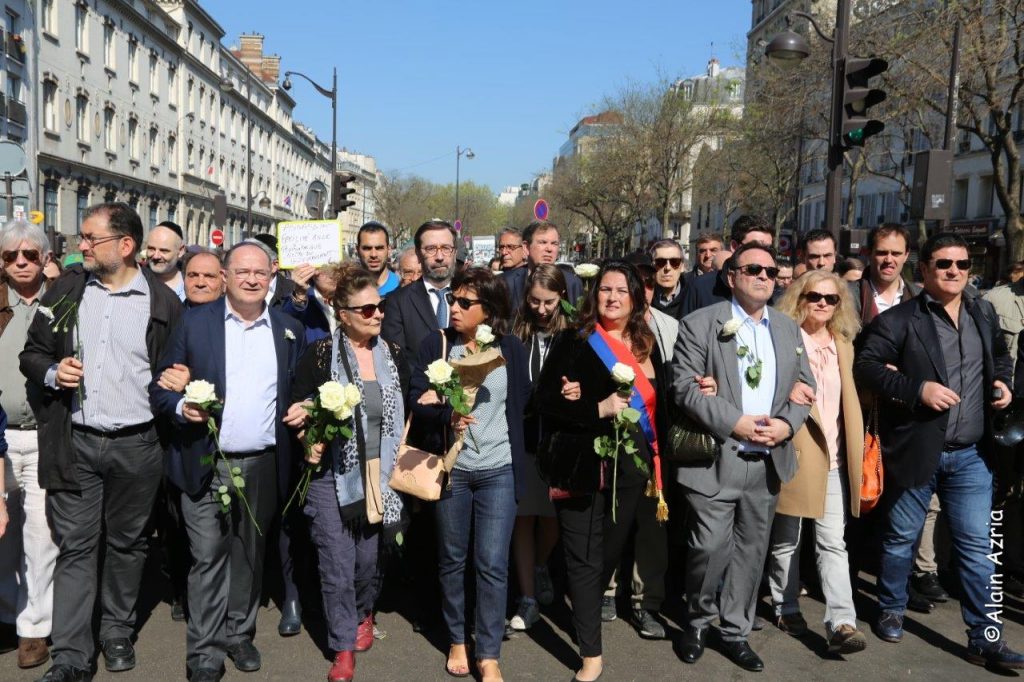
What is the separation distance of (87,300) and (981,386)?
4.85 metres

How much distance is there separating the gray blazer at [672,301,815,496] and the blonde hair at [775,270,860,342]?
0.36 metres

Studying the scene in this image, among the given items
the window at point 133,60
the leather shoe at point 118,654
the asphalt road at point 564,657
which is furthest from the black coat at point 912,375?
the window at point 133,60

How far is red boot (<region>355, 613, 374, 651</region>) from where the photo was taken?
479 cm

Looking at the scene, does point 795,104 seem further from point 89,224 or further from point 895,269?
point 89,224

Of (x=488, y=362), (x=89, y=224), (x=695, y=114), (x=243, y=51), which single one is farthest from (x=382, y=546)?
(x=243, y=51)

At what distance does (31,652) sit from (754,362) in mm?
4092

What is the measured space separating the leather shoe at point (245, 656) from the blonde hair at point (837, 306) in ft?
11.4

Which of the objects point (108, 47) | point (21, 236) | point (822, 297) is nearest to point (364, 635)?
point (21, 236)

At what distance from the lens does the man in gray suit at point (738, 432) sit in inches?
179

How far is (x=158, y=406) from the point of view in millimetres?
4246

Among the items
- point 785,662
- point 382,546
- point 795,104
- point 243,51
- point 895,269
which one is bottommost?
point 785,662

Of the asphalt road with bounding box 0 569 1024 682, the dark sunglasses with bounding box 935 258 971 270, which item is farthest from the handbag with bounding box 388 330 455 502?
the dark sunglasses with bounding box 935 258 971 270

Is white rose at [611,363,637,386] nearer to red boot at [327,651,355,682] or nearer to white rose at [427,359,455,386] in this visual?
white rose at [427,359,455,386]

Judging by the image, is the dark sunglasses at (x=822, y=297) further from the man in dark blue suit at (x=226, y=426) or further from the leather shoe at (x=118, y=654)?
the leather shoe at (x=118, y=654)
